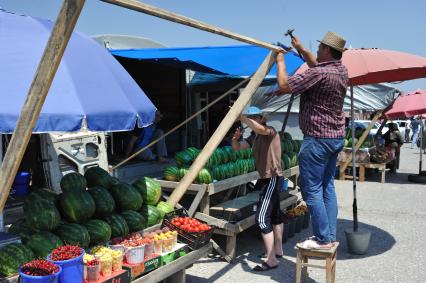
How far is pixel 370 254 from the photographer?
699cm

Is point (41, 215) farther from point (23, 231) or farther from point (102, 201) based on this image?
point (102, 201)

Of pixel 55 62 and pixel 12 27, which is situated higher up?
pixel 12 27

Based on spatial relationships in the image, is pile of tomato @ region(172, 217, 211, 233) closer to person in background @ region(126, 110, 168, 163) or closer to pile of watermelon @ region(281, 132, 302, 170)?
pile of watermelon @ region(281, 132, 302, 170)

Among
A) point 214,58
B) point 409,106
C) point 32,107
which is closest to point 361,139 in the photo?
point 409,106

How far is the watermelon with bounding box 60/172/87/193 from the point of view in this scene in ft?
17.2

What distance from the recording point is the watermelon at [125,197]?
5492mm

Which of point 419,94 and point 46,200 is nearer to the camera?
point 46,200

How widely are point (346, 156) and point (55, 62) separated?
13.3 m

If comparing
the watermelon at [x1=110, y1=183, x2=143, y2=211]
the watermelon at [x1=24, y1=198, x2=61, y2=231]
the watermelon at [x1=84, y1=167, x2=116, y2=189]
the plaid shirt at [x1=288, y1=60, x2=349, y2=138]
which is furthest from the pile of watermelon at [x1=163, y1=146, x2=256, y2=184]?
the watermelon at [x1=24, y1=198, x2=61, y2=231]

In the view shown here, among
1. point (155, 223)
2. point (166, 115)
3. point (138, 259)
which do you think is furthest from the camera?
point (166, 115)

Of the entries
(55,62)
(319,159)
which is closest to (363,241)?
(319,159)

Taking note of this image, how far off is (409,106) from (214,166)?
31.3 feet

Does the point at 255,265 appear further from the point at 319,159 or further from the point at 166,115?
the point at 166,115

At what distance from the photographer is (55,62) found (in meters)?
3.03
